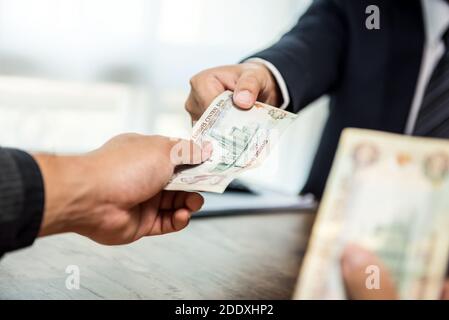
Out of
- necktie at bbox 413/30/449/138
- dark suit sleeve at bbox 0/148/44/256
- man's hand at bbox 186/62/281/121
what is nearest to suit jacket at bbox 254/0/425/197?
necktie at bbox 413/30/449/138

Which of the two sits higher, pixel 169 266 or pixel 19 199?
pixel 19 199

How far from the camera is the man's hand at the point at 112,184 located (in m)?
0.74

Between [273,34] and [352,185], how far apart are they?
A: 2.53m

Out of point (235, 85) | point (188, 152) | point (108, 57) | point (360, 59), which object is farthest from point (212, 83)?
point (108, 57)

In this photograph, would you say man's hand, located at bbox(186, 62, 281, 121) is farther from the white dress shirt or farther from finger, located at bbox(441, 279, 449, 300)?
the white dress shirt

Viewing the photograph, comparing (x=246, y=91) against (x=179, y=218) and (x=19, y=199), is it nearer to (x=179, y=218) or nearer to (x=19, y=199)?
(x=179, y=218)

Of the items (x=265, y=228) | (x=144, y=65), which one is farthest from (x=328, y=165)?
(x=144, y=65)

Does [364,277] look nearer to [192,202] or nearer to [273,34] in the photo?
[192,202]

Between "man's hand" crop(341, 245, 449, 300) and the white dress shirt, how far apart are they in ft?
2.51

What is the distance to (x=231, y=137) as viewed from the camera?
41.6 inches

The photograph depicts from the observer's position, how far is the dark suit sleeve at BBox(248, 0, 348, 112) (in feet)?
4.44

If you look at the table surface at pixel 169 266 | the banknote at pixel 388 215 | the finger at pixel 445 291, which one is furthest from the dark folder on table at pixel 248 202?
the finger at pixel 445 291

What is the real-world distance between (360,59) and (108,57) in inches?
57.3
